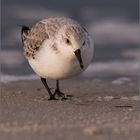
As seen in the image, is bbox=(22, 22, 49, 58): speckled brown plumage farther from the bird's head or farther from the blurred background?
the blurred background

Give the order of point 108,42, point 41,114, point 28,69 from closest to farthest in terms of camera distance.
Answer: point 41,114
point 28,69
point 108,42

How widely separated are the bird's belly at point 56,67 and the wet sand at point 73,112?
0.28 meters

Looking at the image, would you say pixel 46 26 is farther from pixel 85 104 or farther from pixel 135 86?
pixel 135 86

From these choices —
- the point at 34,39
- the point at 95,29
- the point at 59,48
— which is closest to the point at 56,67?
the point at 59,48

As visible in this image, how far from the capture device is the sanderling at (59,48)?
7.39 meters

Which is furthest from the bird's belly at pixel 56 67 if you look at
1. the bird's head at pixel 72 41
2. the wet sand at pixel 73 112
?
the wet sand at pixel 73 112

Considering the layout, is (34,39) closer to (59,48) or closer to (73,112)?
(59,48)

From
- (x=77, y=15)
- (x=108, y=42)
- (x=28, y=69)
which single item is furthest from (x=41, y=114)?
(x=77, y=15)

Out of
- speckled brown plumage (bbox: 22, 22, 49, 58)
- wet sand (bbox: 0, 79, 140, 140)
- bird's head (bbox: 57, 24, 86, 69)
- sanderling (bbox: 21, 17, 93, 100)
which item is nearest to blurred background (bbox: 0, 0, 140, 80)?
wet sand (bbox: 0, 79, 140, 140)

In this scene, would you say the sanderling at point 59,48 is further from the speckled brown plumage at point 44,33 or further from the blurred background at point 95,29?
the blurred background at point 95,29

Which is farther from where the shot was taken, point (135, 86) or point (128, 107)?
point (135, 86)

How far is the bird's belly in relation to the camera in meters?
7.61

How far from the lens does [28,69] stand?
1088 cm

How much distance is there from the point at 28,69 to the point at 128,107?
366 cm
